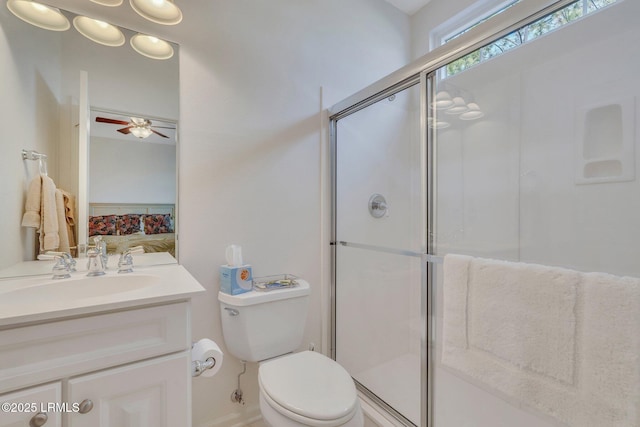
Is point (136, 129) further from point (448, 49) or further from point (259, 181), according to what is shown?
point (448, 49)

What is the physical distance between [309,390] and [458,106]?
154 centimetres

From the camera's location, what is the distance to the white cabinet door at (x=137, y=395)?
0.77 metres

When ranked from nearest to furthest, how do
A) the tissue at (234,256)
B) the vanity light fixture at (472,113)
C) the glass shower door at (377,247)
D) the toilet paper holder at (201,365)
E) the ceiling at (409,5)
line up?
1. the toilet paper holder at (201,365)
2. the tissue at (234,256)
3. the vanity light fixture at (472,113)
4. the glass shower door at (377,247)
5. the ceiling at (409,5)

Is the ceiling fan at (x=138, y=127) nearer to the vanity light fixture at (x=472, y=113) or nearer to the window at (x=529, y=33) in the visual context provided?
the window at (x=529, y=33)

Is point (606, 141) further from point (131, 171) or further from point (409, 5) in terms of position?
point (131, 171)

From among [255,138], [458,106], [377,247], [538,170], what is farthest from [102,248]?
[538,170]

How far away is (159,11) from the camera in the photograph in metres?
1.32

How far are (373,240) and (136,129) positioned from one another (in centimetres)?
138

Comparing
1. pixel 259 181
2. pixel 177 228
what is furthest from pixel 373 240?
pixel 177 228

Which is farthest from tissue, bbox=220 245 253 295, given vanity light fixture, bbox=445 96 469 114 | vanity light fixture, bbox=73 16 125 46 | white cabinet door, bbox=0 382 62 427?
vanity light fixture, bbox=445 96 469 114

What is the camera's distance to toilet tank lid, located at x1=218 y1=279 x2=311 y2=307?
1360 millimetres

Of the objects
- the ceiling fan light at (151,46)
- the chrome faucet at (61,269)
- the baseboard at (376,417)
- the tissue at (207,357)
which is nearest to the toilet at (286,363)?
the tissue at (207,357)

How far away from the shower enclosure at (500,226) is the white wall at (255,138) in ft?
0.74

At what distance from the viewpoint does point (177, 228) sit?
1.40 metres
